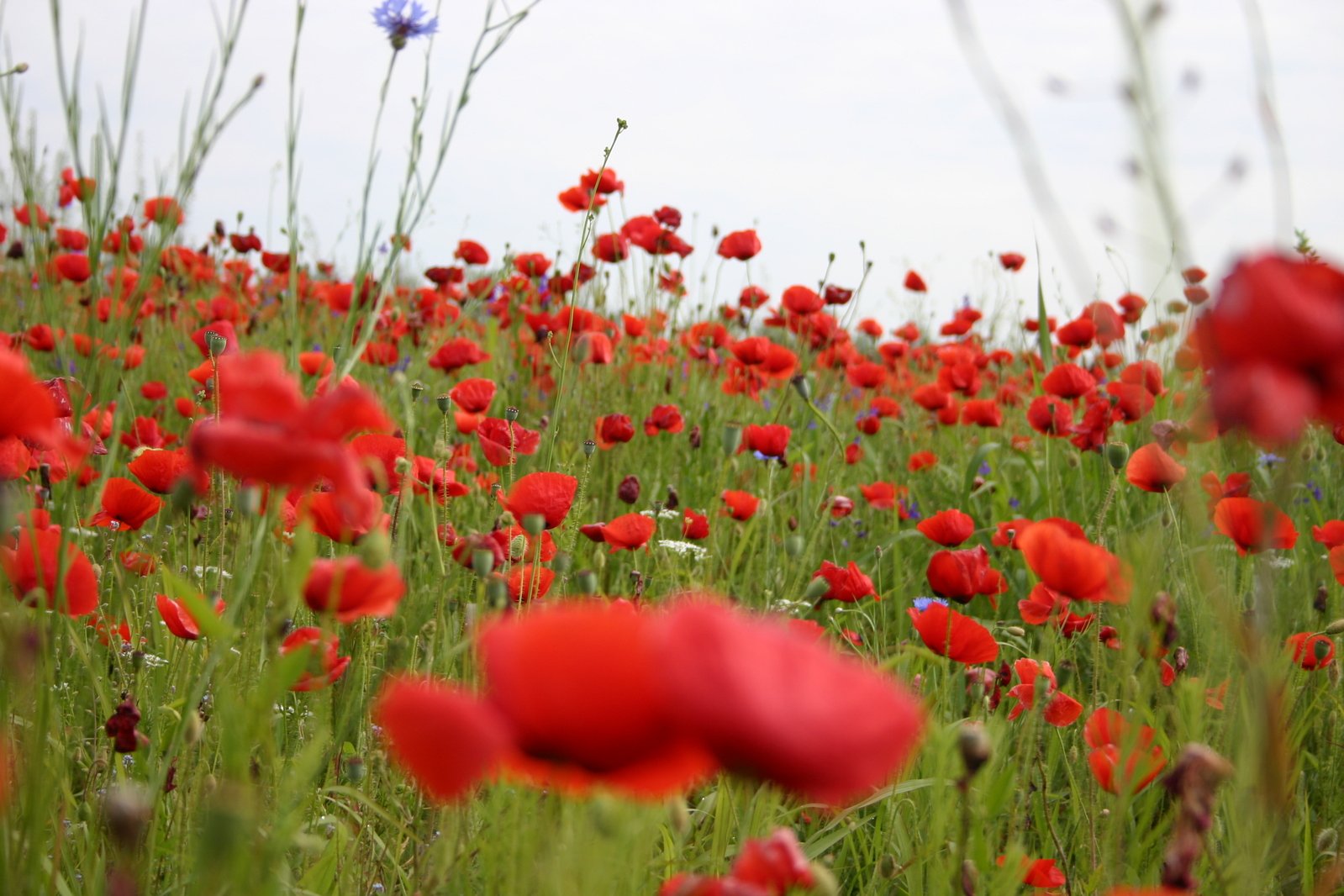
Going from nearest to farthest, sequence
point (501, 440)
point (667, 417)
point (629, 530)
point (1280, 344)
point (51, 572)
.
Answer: point (1280, 344), point (51, 572), point (629, 530), point (501, 440), point (667, 417)

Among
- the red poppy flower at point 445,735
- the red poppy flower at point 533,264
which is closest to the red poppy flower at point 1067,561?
the red poppy flower at point 445,735

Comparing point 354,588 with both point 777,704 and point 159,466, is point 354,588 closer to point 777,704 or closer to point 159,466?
point 777,704

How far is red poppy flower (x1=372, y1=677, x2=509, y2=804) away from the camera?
474mm

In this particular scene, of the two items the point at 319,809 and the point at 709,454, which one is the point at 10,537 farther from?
the point at 709,454

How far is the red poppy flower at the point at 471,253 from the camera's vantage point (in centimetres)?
452

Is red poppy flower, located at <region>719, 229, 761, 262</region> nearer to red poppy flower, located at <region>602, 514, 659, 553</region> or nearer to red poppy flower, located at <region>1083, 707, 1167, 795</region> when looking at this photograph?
red poppy flower, located at <region>602, 514, 659, 553</region>

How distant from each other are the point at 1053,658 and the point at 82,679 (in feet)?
6.17

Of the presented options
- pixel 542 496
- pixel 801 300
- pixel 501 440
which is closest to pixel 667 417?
pixel 501 440

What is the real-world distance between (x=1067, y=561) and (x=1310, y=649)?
0.87 metres

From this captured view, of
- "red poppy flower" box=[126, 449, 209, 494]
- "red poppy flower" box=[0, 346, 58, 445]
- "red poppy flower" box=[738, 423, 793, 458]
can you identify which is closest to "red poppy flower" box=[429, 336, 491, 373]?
"red poppy flower" box=[738, 423, 793, 458]

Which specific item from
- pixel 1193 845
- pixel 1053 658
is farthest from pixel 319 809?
pixel 1053 658

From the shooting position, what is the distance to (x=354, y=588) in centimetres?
82

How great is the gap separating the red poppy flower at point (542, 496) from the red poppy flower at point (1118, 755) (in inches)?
31.2

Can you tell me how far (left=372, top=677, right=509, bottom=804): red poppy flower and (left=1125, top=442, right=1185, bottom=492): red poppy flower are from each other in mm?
1437
